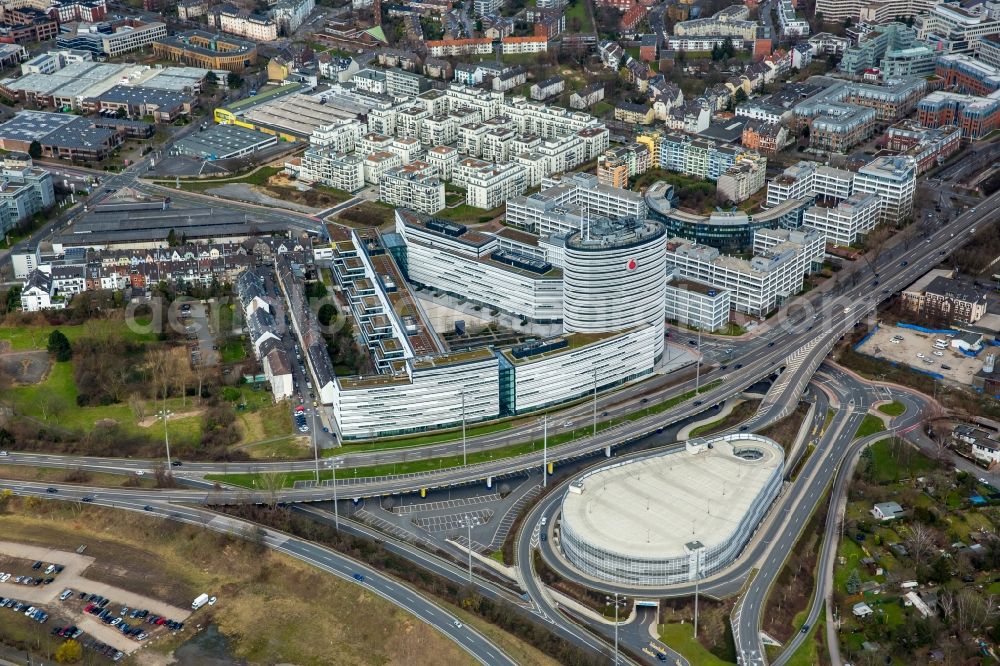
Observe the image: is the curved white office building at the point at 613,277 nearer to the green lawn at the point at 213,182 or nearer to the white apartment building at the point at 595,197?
the white apartment building at the point at 595,197

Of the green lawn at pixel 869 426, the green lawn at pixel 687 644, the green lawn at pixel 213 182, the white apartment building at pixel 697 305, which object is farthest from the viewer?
the green lawn at pixel 213 182

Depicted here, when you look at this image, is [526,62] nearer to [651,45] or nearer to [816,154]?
[651,45]

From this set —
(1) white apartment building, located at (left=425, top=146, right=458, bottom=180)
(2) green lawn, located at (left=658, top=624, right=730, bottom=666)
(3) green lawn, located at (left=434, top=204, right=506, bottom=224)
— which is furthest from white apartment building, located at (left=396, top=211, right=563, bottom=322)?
(2) green lawn, located at (left=658, top=624, right=730, bottom=666)

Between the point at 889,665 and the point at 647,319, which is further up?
the point at 647,319

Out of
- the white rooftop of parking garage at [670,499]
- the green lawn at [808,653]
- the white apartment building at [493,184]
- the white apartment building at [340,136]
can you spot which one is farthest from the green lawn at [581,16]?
the green lawn at [808,653]

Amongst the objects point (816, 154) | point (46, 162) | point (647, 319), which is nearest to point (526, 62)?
point (816, 154)

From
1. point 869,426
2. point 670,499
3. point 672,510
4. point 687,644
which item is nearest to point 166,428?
point 670,499

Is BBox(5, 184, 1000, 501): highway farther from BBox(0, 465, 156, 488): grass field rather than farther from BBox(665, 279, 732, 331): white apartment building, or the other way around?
BBox(665, 279, 732, 331): white apartment building
